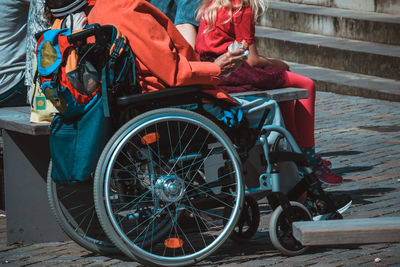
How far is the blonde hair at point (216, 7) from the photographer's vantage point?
5.45 m

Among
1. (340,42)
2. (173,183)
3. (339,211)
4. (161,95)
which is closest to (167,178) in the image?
(173,183)

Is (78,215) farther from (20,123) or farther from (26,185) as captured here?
(20,123)

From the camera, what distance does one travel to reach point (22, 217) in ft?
16.5

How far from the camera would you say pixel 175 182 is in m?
4.43

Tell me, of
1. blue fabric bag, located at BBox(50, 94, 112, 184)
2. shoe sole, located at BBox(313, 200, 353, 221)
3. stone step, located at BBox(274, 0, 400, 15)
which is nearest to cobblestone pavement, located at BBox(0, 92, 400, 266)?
shoe sole, located at BBox(313, 200, 353, 221)

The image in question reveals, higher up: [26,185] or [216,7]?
[216,7]

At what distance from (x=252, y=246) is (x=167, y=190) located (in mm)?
726

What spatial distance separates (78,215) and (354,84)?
5834 mm

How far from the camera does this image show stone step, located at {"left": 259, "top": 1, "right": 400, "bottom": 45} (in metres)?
11.2

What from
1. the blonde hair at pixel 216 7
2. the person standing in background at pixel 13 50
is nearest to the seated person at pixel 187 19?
the blonde hair at pixel 216 7

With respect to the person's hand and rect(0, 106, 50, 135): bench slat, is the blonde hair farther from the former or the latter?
rect(0, 106, 50, 135): bench slat

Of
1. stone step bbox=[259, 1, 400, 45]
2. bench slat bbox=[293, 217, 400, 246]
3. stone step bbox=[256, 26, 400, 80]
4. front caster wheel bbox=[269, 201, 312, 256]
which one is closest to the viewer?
bench slat bbox=[293, 217, 400, 246]

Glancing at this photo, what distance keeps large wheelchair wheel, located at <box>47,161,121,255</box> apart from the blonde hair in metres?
1.36

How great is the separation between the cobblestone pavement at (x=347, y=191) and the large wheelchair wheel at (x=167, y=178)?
0.77ft
